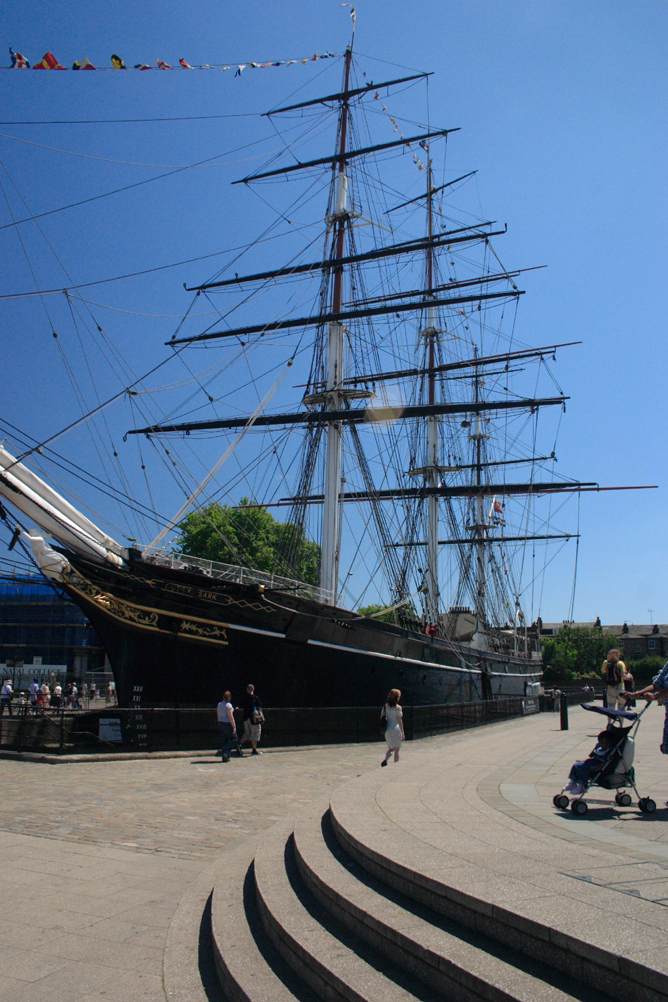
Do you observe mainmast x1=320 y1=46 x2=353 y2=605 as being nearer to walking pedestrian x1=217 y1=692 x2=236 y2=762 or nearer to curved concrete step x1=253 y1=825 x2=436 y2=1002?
walking pedestrian x1=217 y1=692 x2=236 y2=762

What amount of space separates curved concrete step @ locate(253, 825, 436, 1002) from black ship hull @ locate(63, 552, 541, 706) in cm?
1019

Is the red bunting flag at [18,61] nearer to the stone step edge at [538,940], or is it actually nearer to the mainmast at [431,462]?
the stone step edge at [538,940]

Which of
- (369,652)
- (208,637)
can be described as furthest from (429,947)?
(369,652)

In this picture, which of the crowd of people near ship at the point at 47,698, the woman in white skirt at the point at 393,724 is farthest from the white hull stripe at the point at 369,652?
the woman in white skirt at the point at 393,724

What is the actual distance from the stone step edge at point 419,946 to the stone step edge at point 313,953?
0.43ft

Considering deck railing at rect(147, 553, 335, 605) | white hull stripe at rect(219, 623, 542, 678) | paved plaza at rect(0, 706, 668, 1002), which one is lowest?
paved plaza at rect(0, 706, 668, 1002)

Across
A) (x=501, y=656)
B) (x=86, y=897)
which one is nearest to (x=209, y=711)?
(x=86, y=897)

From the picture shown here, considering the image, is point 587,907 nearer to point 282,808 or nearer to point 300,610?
point 282,808

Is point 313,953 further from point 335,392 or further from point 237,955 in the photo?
point 335,392

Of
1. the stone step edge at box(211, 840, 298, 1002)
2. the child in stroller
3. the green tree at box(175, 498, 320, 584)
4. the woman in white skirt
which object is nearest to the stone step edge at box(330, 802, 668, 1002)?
the stone step edge at box(211, 840, 298, 1002)

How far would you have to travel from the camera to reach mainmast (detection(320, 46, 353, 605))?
22188 millimetres

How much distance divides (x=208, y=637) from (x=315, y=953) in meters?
11.8

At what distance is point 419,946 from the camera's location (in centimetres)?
309

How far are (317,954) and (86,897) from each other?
233 cm
